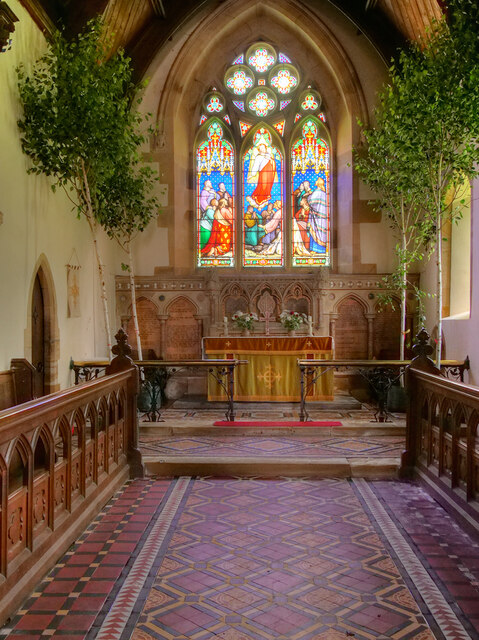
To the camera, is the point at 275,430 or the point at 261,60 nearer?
the point at 275,430

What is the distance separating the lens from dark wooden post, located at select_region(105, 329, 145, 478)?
15.6ft

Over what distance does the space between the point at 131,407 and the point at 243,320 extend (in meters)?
4.62

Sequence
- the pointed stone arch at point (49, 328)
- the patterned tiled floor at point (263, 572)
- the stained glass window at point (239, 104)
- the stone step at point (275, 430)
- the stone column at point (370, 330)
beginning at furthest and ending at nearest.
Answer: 1. the stained glass window at point (239, 104)
2. the stone column at point (370, 330)
3. the pointed stone arch at point (49, 328)
4. the stone step at point (275, 430)
5. the patterned tiled floor at point (263, 572)

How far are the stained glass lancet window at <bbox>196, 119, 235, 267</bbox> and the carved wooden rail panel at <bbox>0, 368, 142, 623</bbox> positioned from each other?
613cm

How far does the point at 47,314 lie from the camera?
7117mm

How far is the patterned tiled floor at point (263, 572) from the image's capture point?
238 centimetres

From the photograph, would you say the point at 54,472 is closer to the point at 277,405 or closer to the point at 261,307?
the point at 277,405

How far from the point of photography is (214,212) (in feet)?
35.0

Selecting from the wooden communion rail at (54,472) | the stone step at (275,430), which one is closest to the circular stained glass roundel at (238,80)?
the stone step at (275,430)

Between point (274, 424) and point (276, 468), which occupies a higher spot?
point (274, 424)

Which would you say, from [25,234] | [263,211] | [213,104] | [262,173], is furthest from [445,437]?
[213,104]

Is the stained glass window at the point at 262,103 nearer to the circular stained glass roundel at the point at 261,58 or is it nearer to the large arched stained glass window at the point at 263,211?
the circular stained glass roundel at the point at 261,58

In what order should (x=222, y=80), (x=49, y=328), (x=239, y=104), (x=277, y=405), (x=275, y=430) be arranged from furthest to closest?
(x=239, y=104)
(x=222, y=80)
(x=277, y=405)
(x=49, y=328)
(x=275, y=430)

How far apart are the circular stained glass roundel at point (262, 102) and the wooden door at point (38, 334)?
5.85 m
